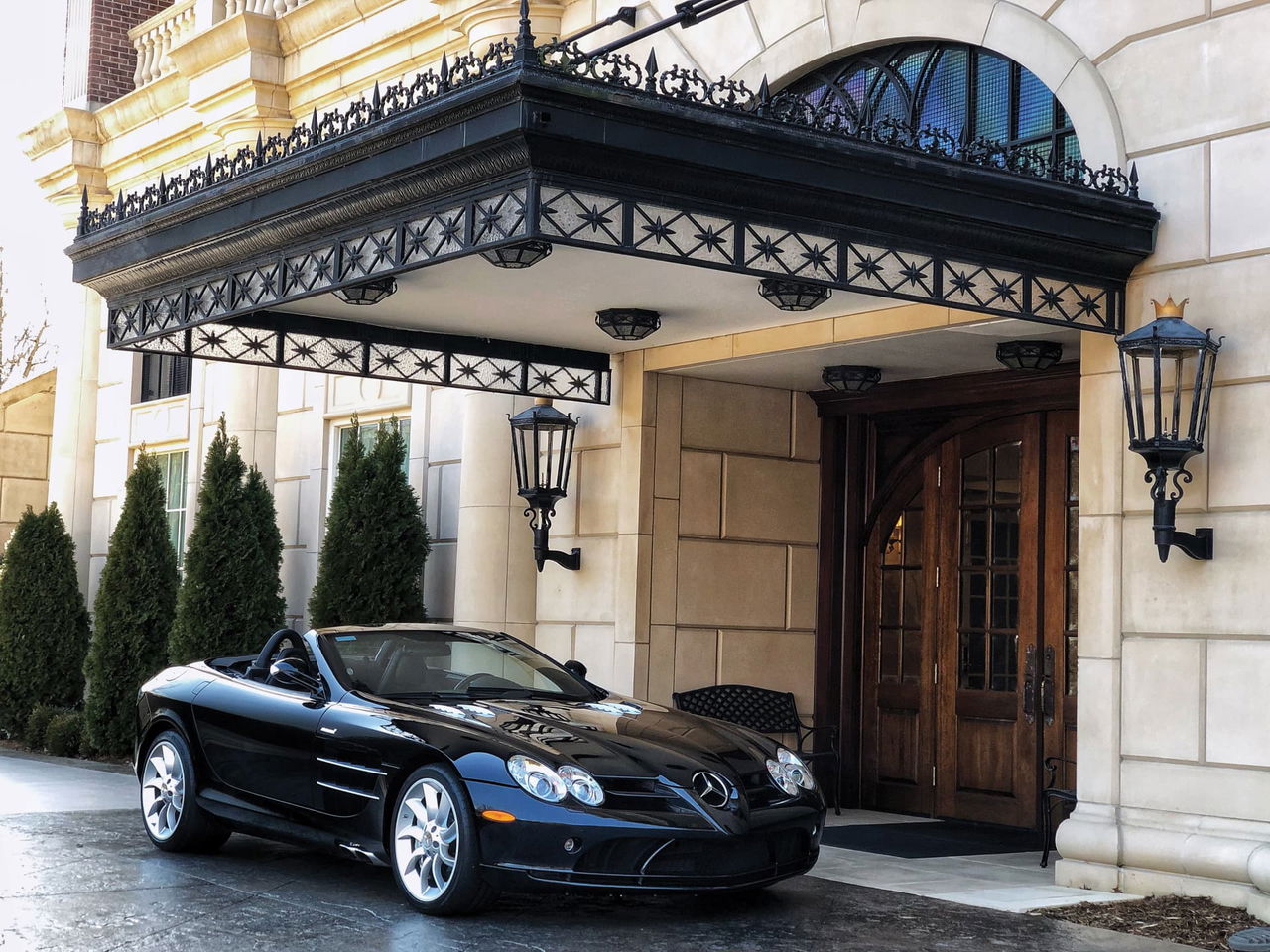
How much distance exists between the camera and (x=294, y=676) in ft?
26.3

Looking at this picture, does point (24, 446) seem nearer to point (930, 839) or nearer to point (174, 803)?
point (174, 803)

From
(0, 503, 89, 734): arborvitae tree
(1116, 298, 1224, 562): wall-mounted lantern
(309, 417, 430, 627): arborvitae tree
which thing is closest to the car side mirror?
(1116, 298, 1224, 562): wall-mounted lantern

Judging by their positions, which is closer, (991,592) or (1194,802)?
(1194,802)

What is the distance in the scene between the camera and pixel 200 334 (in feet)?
34.8

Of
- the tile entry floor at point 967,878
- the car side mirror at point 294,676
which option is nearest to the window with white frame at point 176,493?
the car side mirror at point 294,676

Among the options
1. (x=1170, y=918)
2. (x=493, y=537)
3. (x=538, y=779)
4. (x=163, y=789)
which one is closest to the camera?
(x=538, y=779)

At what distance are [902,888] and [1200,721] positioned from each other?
174 centimetres

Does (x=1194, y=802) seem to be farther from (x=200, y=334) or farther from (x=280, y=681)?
(x=200, y=334)

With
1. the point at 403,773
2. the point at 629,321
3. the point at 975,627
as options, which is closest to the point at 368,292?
the point at 629,321

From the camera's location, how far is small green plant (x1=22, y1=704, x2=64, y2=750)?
16.3 metres

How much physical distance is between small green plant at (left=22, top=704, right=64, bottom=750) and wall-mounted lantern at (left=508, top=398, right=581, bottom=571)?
6945mm

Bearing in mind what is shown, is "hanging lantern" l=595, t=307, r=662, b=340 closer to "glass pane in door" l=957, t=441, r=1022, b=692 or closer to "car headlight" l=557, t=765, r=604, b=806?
"glass pane in door" l=957, t=441, r=1022, b=692

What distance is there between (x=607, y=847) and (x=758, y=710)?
199 inches

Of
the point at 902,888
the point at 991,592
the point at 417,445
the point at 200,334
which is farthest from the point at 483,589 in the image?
the point at 902,888
